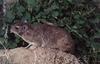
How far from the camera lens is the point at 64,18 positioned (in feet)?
24.3

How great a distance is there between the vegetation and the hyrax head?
0.61 metres

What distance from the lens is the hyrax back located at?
6.64 metres

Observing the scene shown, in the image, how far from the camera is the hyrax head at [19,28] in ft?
21.2

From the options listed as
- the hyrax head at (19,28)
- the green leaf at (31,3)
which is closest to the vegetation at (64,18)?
the green leaf at (31,3)

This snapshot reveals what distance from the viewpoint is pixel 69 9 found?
299 inches

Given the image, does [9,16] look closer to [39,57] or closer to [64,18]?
[64,18]

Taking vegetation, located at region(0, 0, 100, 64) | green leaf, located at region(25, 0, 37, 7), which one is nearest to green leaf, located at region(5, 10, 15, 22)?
vegetation, located at region(0, 0, 100, 64)

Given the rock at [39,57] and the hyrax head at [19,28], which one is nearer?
the rock at [39,57]

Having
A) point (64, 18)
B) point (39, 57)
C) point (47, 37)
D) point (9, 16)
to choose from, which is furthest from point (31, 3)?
point (39, 57)

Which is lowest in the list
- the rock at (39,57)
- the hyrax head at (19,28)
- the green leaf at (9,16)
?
the rock at (39,57)

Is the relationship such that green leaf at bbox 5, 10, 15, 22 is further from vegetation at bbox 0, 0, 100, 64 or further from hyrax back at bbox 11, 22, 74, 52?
hyrax back at bbox 11, 22, 74, 52

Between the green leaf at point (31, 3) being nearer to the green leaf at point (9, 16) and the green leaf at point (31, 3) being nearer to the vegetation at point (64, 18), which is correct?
the vegetation at point (64, 18)

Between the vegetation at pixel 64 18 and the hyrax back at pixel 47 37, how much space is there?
51cm

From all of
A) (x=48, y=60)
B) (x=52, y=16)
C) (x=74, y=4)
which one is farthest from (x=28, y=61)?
(x=74, y=4)
